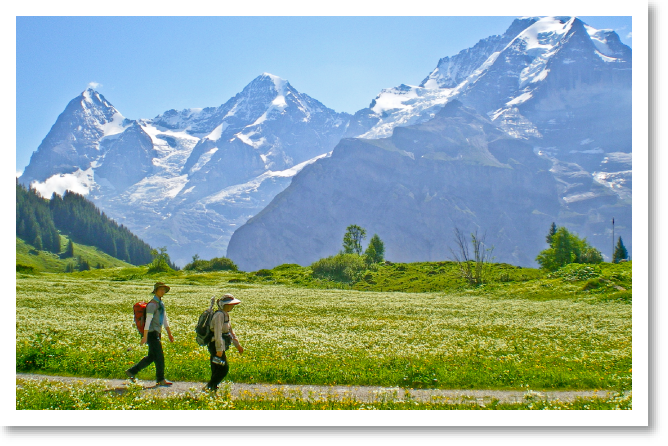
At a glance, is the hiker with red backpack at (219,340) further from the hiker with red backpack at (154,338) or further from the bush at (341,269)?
the bush at (341,269)

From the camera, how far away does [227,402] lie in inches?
548

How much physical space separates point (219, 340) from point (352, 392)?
4.90 m

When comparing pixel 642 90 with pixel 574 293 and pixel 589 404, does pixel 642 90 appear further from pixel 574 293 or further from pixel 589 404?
pixel 574 293

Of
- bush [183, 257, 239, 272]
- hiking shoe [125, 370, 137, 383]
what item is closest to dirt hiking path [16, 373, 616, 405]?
hiking shoe [125, 370, 137, 383]

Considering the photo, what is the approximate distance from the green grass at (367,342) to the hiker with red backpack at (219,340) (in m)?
2.54

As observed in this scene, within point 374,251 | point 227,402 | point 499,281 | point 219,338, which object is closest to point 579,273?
point 499,281

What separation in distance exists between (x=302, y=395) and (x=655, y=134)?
16491 millimetres

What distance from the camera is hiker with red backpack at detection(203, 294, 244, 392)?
48.3 feet

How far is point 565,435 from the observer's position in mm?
14281

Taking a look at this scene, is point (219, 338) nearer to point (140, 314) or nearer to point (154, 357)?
point (154, 357)

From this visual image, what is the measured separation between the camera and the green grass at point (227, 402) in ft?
45.2

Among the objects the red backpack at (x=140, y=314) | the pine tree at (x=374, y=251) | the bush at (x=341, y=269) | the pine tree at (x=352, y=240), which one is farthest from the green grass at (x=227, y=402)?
the pine tree at (x=352, y=240)
